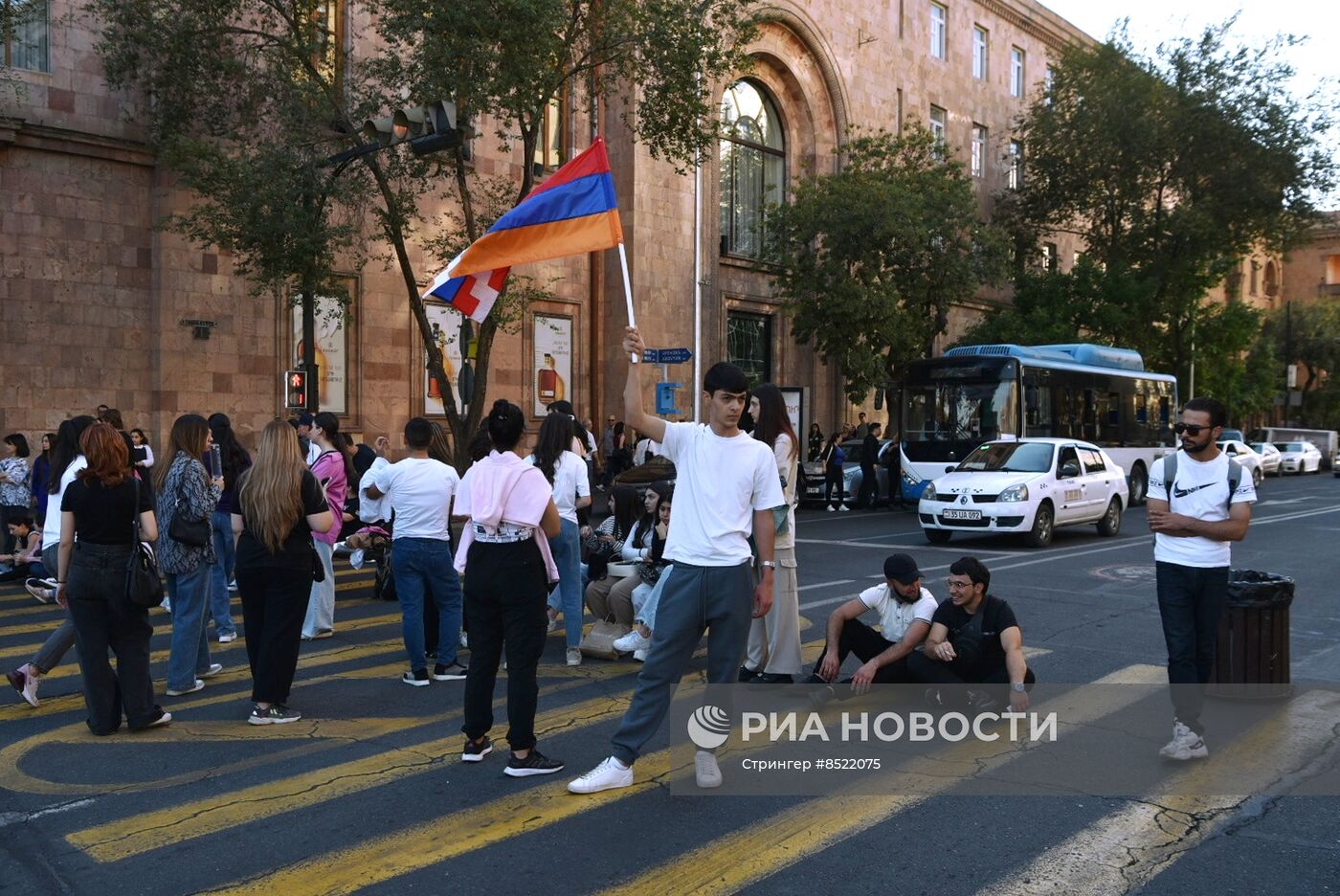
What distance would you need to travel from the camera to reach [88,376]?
782 inches

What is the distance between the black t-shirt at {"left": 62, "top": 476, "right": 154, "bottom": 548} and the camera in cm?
640

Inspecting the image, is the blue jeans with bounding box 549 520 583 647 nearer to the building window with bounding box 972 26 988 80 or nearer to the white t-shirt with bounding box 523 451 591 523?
the white t-shirt with bounding box 523 451 591 523

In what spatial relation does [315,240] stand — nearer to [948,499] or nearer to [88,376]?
[88,376]

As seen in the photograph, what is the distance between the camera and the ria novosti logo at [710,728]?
5.45 m

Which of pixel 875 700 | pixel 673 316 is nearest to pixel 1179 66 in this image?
pixel 673 316

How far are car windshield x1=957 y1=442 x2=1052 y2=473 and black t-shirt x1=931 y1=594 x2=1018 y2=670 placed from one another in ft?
36.1

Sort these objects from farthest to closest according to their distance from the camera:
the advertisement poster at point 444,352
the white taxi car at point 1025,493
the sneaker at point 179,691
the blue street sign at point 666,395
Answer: the blue street sign at point 666,395
the advertisement poster at point 444,352
the white taxi car at point 1025,493
the sneaker at point 179,691

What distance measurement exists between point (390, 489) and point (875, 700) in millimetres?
3478

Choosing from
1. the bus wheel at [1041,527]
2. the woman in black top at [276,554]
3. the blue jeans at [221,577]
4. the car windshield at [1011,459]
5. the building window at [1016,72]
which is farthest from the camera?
the building window at [1016,72]

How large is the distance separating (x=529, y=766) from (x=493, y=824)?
676 millimetres

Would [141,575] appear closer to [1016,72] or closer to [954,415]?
[954,415]

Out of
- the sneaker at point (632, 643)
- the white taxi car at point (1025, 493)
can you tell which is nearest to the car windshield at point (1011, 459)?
the white taxi car at point (1025, 493)

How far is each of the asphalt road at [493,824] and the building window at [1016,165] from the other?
38.8m

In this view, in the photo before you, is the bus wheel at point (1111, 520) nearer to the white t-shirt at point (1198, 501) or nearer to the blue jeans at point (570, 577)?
the blue jeans at point (570, 577)
